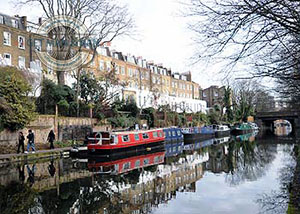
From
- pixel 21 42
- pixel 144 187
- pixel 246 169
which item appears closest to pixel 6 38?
pixel 21 42

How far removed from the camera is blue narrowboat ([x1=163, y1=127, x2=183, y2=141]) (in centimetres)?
2899

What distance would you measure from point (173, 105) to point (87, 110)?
52.6ft

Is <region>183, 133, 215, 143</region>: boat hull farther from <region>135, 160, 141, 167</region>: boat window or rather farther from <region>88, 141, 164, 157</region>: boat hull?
<region>135, 160, 141, 167</region>: boat window

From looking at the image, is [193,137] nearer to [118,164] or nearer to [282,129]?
[118,164]

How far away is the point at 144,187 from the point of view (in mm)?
11328

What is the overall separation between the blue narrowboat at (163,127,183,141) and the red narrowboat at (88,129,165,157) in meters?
6.11

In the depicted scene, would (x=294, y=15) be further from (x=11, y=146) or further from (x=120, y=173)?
(x=11, y=146)

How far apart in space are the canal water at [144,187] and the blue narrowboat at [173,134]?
1143cm

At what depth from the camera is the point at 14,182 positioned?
11828mm

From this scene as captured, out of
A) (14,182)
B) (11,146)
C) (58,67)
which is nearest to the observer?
(14,182)

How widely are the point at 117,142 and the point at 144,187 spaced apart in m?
8.04

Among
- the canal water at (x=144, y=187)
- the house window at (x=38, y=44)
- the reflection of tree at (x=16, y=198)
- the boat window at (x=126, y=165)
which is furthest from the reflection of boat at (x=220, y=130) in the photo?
the reflection of tree at (x=16, y=198)

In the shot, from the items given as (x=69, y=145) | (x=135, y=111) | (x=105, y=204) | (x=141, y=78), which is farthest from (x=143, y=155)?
(x=141, y=78)

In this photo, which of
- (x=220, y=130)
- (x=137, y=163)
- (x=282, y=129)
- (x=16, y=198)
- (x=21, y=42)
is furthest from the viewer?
(x=282, y=129)
